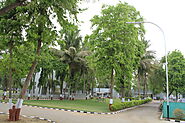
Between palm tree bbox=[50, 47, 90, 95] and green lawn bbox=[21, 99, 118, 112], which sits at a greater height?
palm tree bbox=[50, 47, 90, 95]

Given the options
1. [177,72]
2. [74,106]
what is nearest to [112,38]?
[74,106]

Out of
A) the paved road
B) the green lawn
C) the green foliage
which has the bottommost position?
the green lawn

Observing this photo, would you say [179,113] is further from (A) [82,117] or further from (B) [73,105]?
(B) [73,105]

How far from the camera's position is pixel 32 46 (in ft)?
30.9

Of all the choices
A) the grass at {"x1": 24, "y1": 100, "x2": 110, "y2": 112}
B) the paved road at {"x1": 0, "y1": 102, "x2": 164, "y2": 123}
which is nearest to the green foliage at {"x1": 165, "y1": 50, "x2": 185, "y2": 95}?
the grass at {"x1": 24, "y1": 100, "x2": 110, "y2": 112}

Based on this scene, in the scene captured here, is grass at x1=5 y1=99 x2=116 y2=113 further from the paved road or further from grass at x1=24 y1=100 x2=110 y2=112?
the paved road

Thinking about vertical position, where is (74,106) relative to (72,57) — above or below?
below

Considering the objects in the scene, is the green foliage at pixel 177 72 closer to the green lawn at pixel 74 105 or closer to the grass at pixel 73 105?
the grass at pixel 73 105

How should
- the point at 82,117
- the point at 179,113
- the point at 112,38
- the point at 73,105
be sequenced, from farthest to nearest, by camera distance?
the point at 73,105 → the point at 112,38 → the point at 179,113 → the point at 82,117

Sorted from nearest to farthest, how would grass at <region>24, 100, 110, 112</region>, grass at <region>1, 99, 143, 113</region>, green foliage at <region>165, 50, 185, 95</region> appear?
grass at <region>1, 99, 143, 113</region>
grass at <region>24, 100, 110, 112</region>
green foliage at <region>165, 50, 185, 95</region>

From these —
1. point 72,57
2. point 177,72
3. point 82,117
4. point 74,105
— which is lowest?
point 74,105

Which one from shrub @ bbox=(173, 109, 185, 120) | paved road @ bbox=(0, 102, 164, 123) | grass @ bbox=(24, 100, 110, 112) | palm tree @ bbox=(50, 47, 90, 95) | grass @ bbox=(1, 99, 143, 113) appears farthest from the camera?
palm tree @ bbox=(50, 47, 90, 95)

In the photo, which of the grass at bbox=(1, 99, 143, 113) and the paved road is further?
the grass at bbox=(1, 99, 143, 113)

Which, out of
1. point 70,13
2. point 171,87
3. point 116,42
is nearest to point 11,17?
point 70,13
